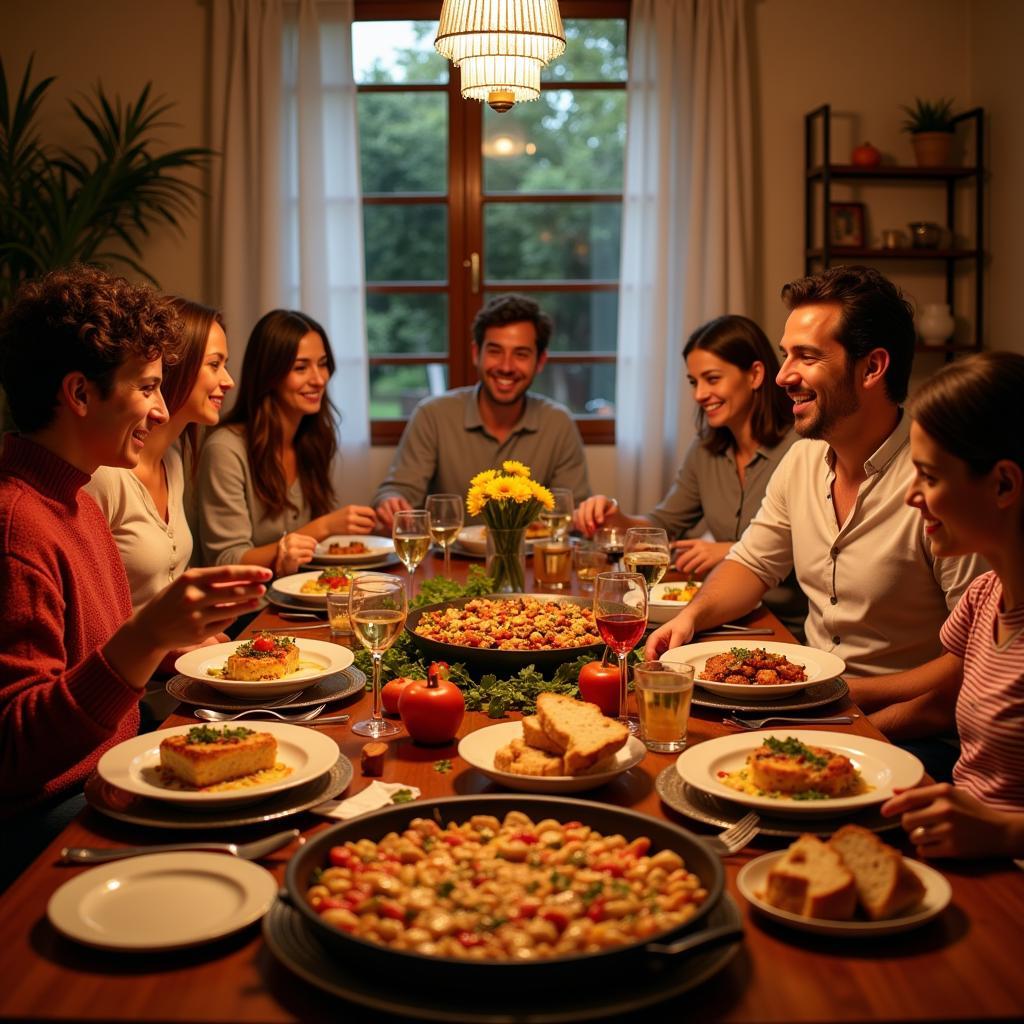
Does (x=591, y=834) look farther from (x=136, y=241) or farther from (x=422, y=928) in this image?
(x=136, y=241)

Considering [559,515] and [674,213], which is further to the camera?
Result: [674,213]

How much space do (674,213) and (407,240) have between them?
1.24m

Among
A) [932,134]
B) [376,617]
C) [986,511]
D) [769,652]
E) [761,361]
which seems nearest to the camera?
[986,511]

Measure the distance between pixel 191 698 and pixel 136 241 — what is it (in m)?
3.92

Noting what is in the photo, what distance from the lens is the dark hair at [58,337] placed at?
183 cm

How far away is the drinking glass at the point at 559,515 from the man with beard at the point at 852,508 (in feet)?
1.61

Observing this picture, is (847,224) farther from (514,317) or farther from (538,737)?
(538,737)

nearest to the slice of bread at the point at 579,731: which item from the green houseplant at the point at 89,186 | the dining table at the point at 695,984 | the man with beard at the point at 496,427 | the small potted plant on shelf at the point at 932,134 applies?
the dining table at the point at 695,984

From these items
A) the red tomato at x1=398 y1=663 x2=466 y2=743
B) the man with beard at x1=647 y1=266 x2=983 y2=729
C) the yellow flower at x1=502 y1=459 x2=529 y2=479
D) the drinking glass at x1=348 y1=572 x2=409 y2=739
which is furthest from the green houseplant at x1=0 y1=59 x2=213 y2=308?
the red tomato at x1=398 y1=663 x2=466 y2=743

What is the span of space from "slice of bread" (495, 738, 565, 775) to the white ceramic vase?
4.13 metres

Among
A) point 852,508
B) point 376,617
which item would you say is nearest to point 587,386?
point 852,508

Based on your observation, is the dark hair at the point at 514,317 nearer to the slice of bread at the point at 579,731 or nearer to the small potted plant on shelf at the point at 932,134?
the small potted plant on shelf at the point at 932,134

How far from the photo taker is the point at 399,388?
18.2ft

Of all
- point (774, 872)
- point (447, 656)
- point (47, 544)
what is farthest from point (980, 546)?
point (47, 544)
